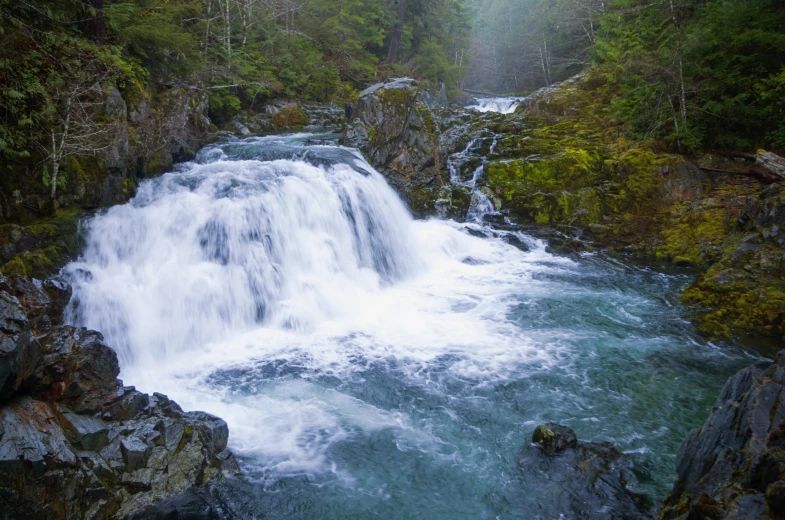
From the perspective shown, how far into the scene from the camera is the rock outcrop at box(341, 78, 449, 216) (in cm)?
1547

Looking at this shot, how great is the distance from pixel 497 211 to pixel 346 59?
16.7m

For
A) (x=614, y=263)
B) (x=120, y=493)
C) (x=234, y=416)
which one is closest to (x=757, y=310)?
(x=614, y=263)

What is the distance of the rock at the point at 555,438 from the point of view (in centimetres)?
552

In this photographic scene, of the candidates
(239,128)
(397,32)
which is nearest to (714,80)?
(239,128)

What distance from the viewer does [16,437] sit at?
153 inches

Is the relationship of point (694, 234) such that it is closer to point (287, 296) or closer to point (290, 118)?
point (287, 296)

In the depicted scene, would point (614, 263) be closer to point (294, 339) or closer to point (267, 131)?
point (294, 339)

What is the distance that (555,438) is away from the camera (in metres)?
5.55

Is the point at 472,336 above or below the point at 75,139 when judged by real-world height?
below

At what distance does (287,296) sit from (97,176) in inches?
191

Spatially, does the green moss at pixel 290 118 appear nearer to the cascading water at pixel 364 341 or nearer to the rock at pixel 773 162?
the cascading water at pixel 364 341

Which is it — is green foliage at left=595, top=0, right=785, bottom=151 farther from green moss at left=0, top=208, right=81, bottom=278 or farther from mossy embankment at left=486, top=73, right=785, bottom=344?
green moss at left=0, top=208, right=81, bottom=278

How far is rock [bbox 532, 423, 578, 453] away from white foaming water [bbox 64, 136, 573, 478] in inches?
55.4

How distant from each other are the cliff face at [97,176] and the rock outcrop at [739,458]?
32.3ft
